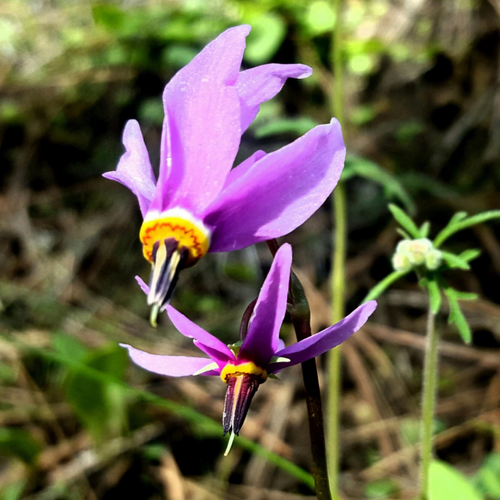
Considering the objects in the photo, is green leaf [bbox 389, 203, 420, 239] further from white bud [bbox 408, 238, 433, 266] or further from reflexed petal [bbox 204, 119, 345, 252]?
reflexed petal [bbox 204, 119, 345, 252]

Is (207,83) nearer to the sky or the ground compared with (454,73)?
nearer to the ground

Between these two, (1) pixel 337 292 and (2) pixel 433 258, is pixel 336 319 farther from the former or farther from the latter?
(2) pixel 433 258

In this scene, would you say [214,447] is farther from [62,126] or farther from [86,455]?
[62,126]

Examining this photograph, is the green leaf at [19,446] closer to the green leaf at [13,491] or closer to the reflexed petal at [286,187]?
the green leaf at [13,491]

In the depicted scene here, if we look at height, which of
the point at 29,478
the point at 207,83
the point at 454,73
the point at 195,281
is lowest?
the point at 29,478

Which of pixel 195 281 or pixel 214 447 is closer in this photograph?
pixel 214 447

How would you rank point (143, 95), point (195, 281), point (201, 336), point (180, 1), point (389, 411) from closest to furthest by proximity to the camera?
point (201, 336) < point (389, 411) < point (195, 281) < point (143, 95) < point (180, 1)

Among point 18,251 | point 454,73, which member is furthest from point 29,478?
point 454,73
